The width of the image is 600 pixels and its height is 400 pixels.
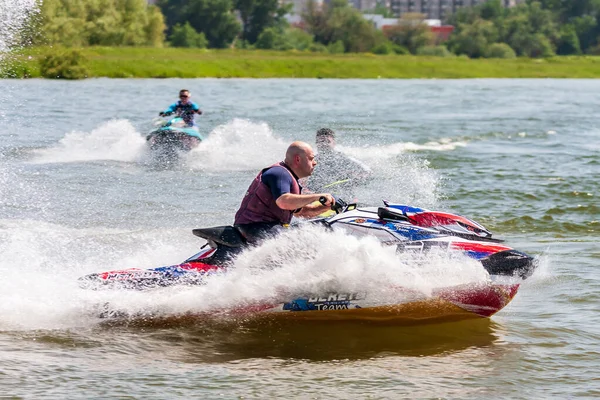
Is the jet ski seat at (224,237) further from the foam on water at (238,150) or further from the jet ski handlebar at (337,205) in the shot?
the foam on water at (238,150)

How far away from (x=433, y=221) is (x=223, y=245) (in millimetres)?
1797

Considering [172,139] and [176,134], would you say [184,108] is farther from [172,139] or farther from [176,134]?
[172,139]

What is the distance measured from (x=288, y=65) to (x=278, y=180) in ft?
199

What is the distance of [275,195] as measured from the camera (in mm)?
8031

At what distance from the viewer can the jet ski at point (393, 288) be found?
8164 millimetres

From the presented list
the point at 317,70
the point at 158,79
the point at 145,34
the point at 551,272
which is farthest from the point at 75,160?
the point at 145,34

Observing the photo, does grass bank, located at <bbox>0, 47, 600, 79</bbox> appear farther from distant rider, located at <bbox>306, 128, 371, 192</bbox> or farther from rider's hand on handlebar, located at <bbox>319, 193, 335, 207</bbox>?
rider's hand on handlebar, located at <bbox>319, 193, 335, 207</bbox>

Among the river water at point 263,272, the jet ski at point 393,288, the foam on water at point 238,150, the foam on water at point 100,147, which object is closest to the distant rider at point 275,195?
the jet ski at point 393,288

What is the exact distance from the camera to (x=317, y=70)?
68375 mm

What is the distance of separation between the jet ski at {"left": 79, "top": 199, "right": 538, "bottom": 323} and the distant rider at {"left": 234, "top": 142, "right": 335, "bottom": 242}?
0.40 ft

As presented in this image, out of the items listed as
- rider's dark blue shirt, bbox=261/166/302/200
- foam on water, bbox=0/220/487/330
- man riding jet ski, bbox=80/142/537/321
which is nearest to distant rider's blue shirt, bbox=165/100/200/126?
foam on water, bbox=0/220/487/330

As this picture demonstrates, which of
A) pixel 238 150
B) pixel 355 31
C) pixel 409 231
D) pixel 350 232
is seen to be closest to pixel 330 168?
pixel 350 232

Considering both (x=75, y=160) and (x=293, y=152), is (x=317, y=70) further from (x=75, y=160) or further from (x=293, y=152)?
(x=293, y=152)

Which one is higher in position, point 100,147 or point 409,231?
point 409,231
